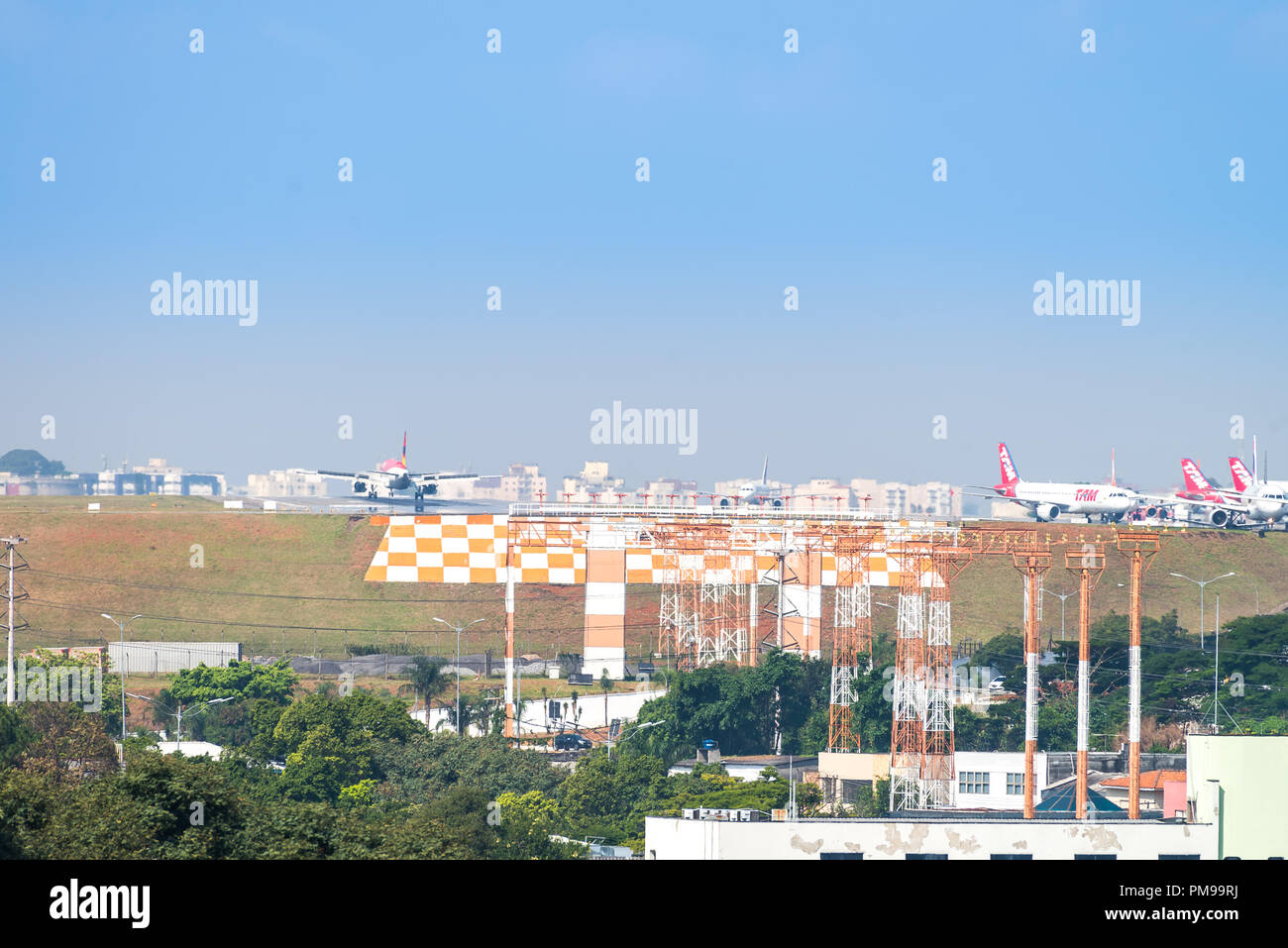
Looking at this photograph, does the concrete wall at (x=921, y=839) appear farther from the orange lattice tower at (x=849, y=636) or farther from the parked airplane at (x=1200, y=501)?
the parked airplane at (x=1200, y=501)

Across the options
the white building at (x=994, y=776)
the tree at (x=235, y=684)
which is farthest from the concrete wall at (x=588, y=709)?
the white building at (x=994, y=776)

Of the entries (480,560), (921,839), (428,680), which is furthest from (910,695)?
(480,560)

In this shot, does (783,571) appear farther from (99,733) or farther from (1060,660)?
(99,733)

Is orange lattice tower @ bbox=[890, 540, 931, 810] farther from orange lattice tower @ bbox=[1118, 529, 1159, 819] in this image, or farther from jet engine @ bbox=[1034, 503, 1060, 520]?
jet engine @ bbox=[1034, 503, 1060, 520]

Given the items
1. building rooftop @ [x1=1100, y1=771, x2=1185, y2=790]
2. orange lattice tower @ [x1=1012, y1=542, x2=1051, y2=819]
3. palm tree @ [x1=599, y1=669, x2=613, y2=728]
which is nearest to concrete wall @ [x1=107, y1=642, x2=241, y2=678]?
palm tree @ [x1=599, y1=669, x2=613, y2=728]

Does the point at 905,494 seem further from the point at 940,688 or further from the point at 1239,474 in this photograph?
the point at 940,688
